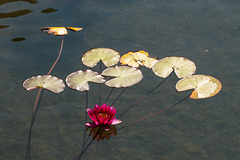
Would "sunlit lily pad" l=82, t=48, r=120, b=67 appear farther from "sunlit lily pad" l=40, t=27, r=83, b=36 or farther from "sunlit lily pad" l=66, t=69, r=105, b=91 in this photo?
"sunlit lily pad" l=40, t=27, r=83, b=36

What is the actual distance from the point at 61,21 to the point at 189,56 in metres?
1.13

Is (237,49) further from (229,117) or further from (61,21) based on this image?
(61,21)

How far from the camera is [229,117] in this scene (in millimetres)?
1977

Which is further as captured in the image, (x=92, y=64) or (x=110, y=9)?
(x=110, y=9)

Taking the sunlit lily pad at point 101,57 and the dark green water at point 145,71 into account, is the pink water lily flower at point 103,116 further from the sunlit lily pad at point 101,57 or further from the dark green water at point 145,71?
the sunlit lily pad at point 101,57

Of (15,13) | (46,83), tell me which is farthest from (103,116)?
(15,13)

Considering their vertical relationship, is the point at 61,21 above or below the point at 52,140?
above

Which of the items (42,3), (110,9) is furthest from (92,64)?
(42,3)

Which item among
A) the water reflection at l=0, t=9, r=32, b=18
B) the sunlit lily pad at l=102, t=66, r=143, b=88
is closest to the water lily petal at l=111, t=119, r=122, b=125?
the sunlit lily pad at l=102, t=66, r=143, b=88

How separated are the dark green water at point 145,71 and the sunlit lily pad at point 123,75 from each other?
59mm

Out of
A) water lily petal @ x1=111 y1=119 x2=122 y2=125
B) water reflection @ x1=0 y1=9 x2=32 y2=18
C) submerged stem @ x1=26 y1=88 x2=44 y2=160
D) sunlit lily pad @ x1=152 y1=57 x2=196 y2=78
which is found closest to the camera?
submerged stem @ x1=26 y1=88 x2=44 y2=160

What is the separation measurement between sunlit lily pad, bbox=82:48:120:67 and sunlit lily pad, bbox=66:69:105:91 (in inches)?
5.4

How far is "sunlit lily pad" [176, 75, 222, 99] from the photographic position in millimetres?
2085

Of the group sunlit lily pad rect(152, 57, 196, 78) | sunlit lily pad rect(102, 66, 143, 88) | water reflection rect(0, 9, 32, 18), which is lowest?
sunlit lily pad rect(102, 66, 143, 88)
